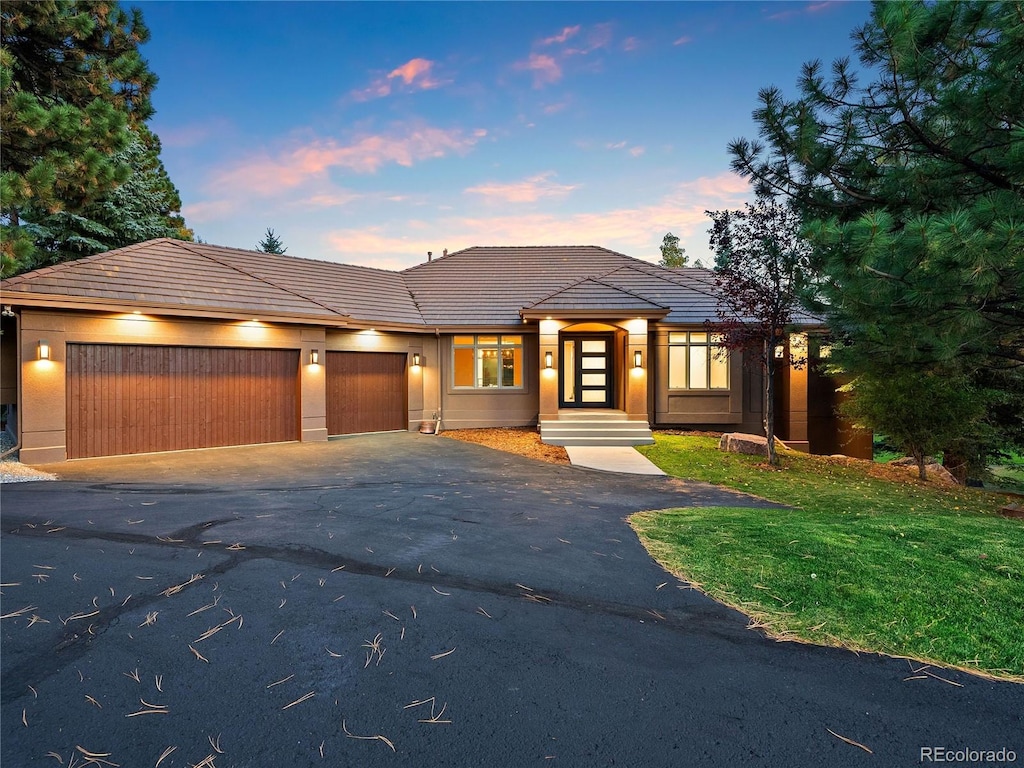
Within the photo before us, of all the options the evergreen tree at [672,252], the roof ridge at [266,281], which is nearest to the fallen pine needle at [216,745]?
the roof ridge at [266,281]

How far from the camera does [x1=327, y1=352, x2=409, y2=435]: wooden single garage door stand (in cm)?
1266

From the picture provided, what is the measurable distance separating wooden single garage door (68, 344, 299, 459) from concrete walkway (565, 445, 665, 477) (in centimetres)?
708

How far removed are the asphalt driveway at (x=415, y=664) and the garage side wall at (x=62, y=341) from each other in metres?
5.22

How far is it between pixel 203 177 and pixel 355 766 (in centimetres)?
2026

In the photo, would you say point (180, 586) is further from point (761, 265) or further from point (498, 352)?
point (498, 352)

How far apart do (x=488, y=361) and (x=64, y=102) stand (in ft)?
33.3

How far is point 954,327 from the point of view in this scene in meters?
4.94

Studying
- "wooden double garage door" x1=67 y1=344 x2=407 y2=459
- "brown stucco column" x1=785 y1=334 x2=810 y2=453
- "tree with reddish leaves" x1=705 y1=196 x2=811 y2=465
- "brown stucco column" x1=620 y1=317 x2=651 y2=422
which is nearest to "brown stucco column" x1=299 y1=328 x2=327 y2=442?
"wooden double garage door" x1=67 y1=344 x2=407 y2=459

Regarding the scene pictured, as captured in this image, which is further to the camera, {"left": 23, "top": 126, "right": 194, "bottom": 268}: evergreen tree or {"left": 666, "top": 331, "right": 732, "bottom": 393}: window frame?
{"left": 23, "top": 126, "right": 194, "bottom": 268}: evergreen tree

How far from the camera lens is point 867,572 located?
3.48 m

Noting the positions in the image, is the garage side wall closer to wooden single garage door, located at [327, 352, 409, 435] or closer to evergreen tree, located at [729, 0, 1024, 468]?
wooden single garage door, located at [327, 352, 409, 435]

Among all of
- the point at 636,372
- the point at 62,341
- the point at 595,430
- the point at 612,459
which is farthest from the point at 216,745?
the point at 636,372

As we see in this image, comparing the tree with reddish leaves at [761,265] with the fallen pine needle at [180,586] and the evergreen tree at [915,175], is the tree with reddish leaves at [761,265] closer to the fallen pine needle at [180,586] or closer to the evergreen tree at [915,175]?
the evergreen tree at [915,175]

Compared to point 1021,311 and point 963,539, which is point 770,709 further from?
point 1021,311
